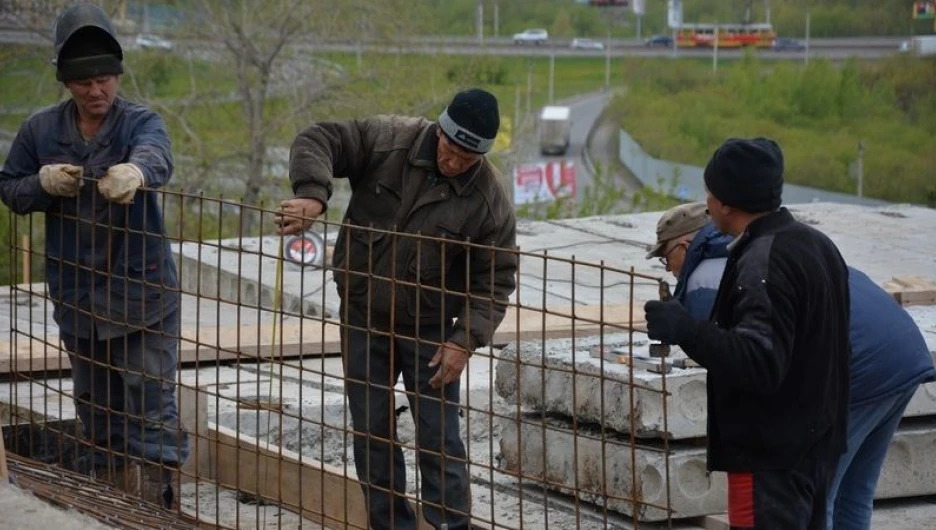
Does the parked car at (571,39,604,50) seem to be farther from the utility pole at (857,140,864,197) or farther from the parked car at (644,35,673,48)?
the utility pole at (857,140,864,197)

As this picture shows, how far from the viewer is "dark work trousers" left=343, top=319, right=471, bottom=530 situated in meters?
5.09

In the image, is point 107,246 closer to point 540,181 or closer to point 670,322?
point 670,322

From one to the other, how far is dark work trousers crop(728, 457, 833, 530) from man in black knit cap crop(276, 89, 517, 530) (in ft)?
3.96

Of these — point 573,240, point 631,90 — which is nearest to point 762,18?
point 631,90

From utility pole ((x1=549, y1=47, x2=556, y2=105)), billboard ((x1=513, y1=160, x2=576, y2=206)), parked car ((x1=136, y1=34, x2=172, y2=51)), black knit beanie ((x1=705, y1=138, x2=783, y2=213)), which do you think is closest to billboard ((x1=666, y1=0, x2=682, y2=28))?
utility pole ((x1=549, y1=47, x2=556, y2=105))

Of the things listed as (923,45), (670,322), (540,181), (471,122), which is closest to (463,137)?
(471,122)

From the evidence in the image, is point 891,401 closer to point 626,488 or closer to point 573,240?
point 626,488

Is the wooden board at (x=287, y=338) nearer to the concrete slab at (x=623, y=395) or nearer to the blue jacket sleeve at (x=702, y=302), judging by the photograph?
the concrete slab at (x=623, y=395)

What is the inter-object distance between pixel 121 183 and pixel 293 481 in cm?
140

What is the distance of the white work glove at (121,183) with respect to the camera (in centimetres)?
529

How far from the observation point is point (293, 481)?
5.95 m

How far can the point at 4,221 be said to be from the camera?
75.3 feet

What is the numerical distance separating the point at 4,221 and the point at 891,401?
20.3 meters

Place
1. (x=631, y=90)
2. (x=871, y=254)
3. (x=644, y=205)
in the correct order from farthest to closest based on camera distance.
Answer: (x=631, y=90) < (x=644, y=205) < (x=871, y=254)
